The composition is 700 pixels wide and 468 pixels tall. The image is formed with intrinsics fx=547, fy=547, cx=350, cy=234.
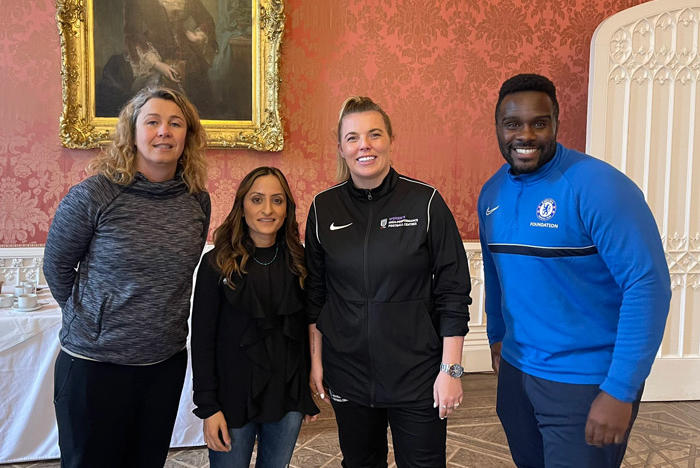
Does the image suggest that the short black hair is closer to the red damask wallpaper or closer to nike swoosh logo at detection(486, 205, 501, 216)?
nike swoosh logo at detection(486, 205, 501, 216)

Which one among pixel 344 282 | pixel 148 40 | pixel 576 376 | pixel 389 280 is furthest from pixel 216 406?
pixel 148 40

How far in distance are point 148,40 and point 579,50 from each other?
11.1 feet

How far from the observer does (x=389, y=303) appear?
5.91 ft

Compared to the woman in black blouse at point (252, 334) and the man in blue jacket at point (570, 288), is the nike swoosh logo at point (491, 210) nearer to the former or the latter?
the man in blue jacket at point (570, 288)

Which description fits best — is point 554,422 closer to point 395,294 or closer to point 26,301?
point 395,294

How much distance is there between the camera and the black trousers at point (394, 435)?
1.83 m

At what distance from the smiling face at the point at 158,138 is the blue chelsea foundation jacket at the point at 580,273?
1102 mm

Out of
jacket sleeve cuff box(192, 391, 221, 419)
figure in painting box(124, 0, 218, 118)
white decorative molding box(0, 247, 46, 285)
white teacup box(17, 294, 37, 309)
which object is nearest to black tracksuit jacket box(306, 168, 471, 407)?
jacket sleeve cuff box(192, 391, 221, 419)

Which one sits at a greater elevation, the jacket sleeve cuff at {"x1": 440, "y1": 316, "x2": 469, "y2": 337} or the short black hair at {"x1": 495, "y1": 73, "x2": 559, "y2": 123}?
the short black hair at {"x1": 495, "y1": 73, "x2": 559, "y2": 123}

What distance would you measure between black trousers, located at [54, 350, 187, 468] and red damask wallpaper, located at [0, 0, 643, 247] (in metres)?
2.48

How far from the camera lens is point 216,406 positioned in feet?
5.94

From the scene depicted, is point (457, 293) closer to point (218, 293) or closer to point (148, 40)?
point (218, 293)

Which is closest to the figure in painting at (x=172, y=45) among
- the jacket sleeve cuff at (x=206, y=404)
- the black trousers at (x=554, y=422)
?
the jacket sleeve cuff at (x=206, y=404)

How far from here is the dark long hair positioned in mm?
1836
